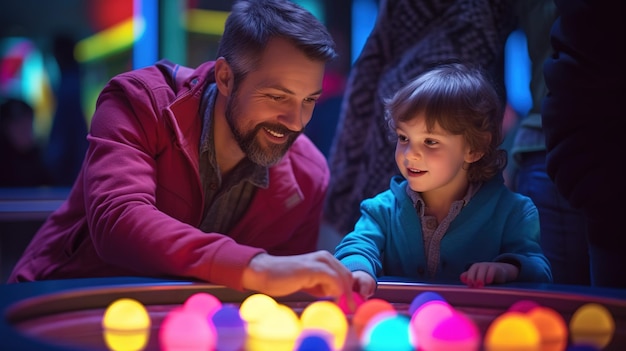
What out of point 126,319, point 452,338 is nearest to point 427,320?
point 452,338

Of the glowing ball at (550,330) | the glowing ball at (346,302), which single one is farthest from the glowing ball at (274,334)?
the glowing ball at (550,330)

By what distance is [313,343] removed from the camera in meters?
0.83

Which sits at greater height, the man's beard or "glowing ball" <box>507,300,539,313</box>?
the man's beard

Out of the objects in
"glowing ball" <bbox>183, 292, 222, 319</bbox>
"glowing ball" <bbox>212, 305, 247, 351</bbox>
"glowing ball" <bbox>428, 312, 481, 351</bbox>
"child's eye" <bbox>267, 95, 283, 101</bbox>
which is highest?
"child's eye" <bbox>267, 95, 283, 101</bbox>

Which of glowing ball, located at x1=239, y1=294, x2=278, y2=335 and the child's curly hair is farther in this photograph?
the child's curly hair

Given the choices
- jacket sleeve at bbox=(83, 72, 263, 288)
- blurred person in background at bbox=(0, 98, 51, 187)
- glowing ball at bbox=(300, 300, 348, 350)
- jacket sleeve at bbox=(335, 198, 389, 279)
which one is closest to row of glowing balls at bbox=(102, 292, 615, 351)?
glowing ball at bbox=(300, 300, 348, 350)

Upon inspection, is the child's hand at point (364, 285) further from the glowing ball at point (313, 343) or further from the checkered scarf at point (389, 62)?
the checkered scarf at point (389, 62)

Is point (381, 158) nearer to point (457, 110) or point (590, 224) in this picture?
point (457, 110)

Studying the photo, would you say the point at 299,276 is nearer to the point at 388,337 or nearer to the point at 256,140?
the point at 388,337

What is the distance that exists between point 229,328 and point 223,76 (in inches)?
36.6

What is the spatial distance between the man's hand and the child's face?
17.7 inches

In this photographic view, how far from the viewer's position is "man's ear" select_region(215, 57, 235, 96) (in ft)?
5.87

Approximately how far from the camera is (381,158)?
6.69ft

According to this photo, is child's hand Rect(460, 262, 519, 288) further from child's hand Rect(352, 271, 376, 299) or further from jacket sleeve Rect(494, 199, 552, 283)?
child's hand Rect(352, 271, 376, 299)
